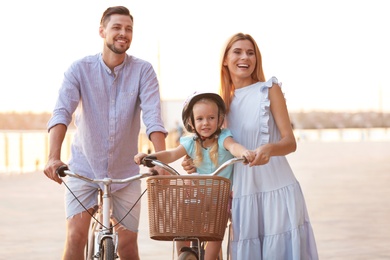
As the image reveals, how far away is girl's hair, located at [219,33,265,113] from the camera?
219 inches

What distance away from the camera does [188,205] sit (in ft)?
15.8

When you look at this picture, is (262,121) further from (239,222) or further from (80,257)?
(80,257)

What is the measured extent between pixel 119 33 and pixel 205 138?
2.31ft

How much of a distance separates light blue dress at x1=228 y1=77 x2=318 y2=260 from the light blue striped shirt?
45 centimetres

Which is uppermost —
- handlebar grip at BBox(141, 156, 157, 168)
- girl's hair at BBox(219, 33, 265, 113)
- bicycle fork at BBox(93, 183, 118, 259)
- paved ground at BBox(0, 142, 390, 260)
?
girl's hair at BBox(219, 33, 265, 113)

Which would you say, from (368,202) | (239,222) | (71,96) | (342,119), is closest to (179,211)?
(239,222)

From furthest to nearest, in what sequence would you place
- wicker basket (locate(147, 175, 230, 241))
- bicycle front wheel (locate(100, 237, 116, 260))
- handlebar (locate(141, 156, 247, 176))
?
1. bicycle front wheel (locate(100, 237, 116, 260))
2. handlebar (locate(141, 156, 247, 176))
3. wicker basket (locate(147, 175, 230, 241))

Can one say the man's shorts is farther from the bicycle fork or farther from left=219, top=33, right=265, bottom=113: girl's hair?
left=219, top=33, right=265, bottom=113: girl's hair

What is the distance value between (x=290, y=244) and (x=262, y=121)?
0.63 metres

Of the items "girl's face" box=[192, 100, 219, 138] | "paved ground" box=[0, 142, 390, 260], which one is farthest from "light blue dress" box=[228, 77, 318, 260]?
"paved ground" box=[0, 142, 390, 260]

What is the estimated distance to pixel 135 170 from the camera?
6012 mm

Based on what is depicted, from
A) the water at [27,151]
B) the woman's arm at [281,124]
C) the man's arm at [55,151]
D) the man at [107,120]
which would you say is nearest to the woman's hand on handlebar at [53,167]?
the man's arm at [55,151]

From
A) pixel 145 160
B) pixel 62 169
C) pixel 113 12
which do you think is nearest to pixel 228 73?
pixel 113 12

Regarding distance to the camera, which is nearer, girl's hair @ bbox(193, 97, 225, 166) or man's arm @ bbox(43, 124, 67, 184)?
man's arm @ bbox(43, 124, 67, 184)
